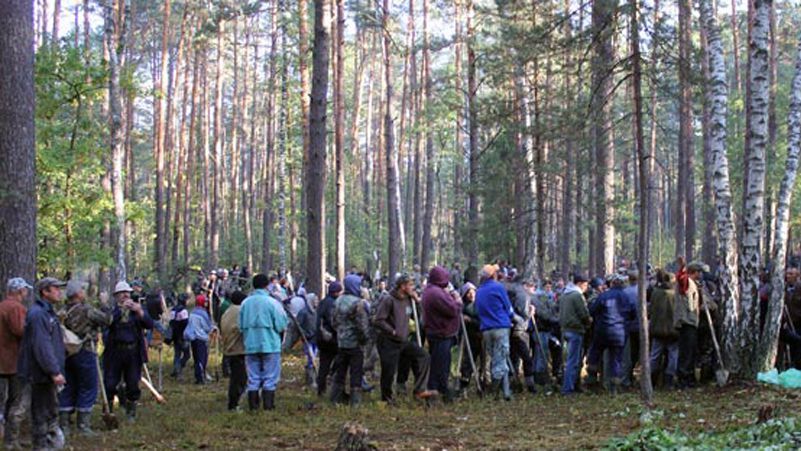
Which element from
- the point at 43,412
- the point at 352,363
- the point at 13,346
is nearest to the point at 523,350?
the point at 352,363

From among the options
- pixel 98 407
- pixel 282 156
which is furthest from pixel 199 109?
pixel 98 407

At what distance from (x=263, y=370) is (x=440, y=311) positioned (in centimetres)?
262

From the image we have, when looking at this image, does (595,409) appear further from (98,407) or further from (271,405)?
(98,407)

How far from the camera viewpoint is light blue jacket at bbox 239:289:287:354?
10906 millimetres

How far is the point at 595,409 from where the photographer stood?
10.7 metres

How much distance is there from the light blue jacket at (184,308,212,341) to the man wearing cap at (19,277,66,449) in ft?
19.4

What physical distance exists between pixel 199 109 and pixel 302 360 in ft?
95.6

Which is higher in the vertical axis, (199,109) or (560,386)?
(199,109)

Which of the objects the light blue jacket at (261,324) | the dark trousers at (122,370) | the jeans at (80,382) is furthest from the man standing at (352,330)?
the jeans at (80,382)

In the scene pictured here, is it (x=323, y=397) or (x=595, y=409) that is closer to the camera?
(x=595, y=409)

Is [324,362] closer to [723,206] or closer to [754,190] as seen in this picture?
[723,206]

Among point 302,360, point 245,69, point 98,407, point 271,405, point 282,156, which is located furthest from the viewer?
point 245,69

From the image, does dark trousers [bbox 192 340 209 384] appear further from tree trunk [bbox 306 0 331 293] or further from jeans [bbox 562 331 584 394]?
jeans [bbox 562 331 584 394]

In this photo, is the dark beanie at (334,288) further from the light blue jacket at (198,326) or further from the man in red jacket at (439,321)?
the light blue jacket at (198,326)
